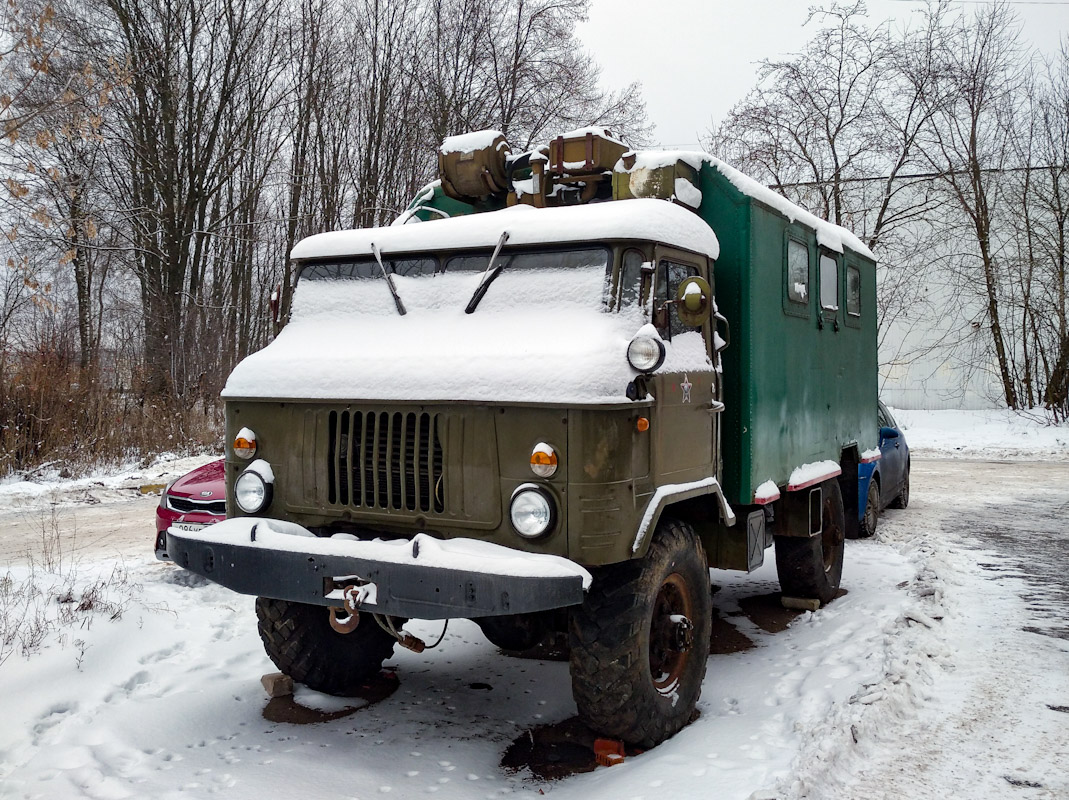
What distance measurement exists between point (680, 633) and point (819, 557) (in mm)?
2839

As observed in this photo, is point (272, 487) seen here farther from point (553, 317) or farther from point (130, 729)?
point (553, 317)

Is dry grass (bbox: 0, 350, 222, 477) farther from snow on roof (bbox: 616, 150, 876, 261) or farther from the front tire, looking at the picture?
the front tire

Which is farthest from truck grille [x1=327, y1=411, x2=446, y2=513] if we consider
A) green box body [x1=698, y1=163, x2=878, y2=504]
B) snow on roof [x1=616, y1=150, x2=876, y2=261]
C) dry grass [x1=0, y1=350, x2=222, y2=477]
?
dry grass [x1=0, y1=350, x2=222, y2=477]

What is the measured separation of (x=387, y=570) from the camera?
156 inches

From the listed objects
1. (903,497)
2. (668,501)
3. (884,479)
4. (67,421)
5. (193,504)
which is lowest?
(903,497)

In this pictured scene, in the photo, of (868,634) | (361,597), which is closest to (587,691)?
(361,597)

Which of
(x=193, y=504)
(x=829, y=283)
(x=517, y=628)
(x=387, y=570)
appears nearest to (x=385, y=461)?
(x=387, y=570)

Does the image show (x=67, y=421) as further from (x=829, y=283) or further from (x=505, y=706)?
(x=829, y=283)

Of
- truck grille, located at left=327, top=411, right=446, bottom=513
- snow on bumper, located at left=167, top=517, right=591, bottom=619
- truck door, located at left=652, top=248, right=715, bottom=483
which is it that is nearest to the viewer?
snow on bumper, located at left=167, top=517, right=591, bottom=619

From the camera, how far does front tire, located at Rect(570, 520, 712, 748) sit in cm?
412

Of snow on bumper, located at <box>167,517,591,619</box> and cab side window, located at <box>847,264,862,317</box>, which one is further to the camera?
cab side window, located at <box>847,264,862,317</box>

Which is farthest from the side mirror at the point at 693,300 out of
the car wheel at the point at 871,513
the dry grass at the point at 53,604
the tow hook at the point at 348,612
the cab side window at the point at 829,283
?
the car wheel at the point at 871,513

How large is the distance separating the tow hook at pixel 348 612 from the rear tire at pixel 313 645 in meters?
0.16

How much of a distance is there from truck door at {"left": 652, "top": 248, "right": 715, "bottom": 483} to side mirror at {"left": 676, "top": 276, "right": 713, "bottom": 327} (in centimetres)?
9
